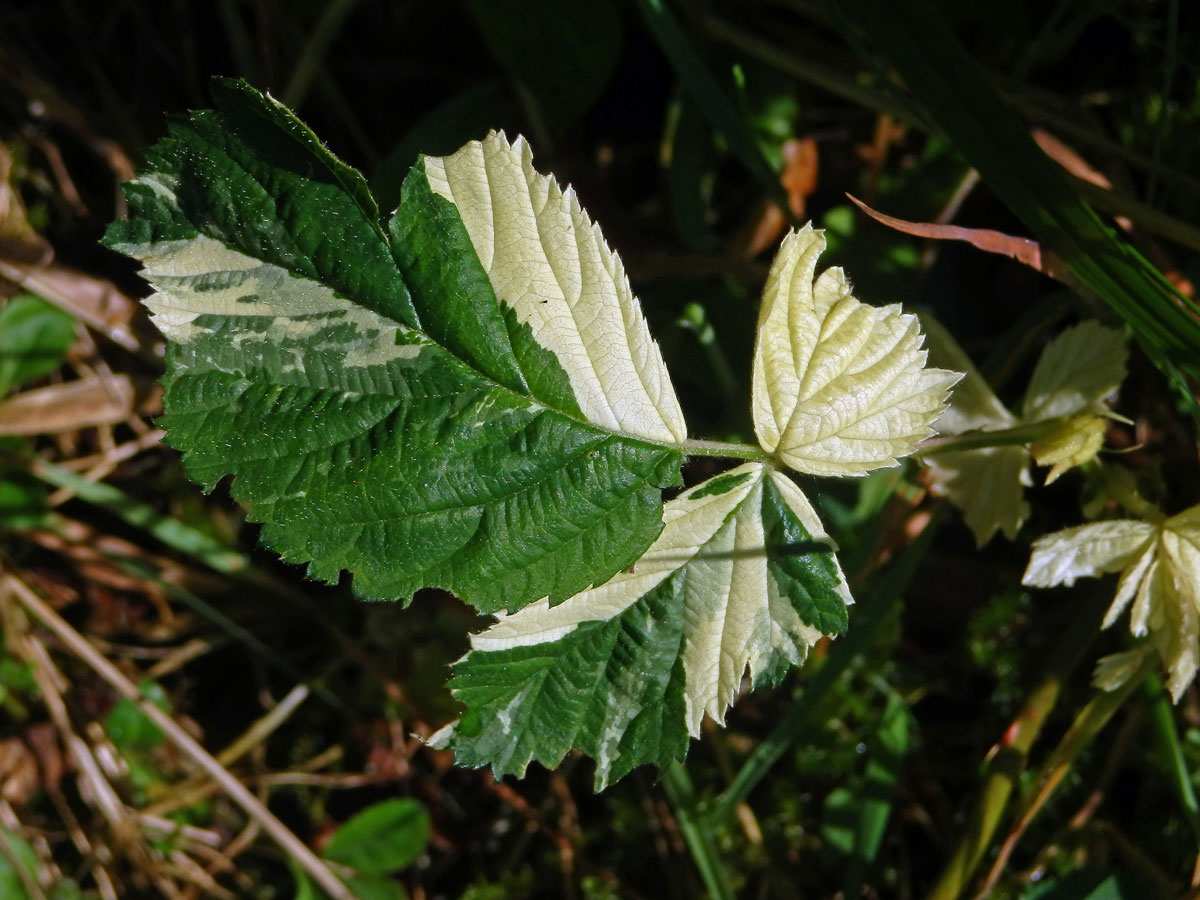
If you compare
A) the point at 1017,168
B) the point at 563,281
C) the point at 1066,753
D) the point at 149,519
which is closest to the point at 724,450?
the point at 563,281

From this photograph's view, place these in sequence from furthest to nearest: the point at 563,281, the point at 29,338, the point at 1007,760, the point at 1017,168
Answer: the point at 29,338 → the point at 1007,760 → the point at 1017,168 → the point at 563,281

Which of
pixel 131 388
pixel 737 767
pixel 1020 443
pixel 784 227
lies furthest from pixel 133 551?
pixel 1020 443

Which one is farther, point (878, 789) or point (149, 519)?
point (149, 519)

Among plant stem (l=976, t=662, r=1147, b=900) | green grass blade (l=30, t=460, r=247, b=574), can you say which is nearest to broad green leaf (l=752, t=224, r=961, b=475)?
plant stem (l=976, t=662, r=1147, b=900)

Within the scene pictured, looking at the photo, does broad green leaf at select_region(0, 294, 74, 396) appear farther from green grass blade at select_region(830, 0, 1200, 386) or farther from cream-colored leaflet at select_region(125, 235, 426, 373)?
green grass blade at select_region(830, 0, 1200, 386)

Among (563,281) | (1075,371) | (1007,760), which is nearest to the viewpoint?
(563,281)

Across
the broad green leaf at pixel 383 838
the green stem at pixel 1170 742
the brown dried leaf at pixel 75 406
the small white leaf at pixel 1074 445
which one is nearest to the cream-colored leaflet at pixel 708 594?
the small white leaf at pixel 1074 445

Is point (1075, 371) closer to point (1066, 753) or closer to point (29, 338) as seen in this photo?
point (1066, 753)
